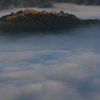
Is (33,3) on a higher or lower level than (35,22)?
lower

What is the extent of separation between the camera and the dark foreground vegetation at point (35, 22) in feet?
198

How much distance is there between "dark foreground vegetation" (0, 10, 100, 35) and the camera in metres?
60.4

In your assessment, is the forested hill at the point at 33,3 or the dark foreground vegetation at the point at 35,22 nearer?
the dark foreground vegetation at the point at 35,22

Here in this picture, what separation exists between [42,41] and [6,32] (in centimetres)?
831

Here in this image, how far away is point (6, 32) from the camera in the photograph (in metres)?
60.0

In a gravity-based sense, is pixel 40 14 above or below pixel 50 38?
above

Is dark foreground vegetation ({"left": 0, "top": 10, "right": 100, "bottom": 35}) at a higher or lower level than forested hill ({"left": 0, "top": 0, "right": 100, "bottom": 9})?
higher

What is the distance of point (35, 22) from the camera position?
64188 millimetres

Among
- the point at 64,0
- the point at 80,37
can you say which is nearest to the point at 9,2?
the point at 64,0

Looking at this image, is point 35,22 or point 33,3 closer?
point 35,22

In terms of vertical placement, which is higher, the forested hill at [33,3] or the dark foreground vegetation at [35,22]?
the dark foreground vegetation at [35,22]

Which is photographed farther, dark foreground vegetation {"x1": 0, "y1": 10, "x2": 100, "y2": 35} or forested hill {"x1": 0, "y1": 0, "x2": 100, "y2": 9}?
forested hill {"x1": 0, "y1": 0, "x2": 100, "y2": 9}

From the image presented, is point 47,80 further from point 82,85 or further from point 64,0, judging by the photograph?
point 64,0

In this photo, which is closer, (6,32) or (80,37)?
(6,32)
